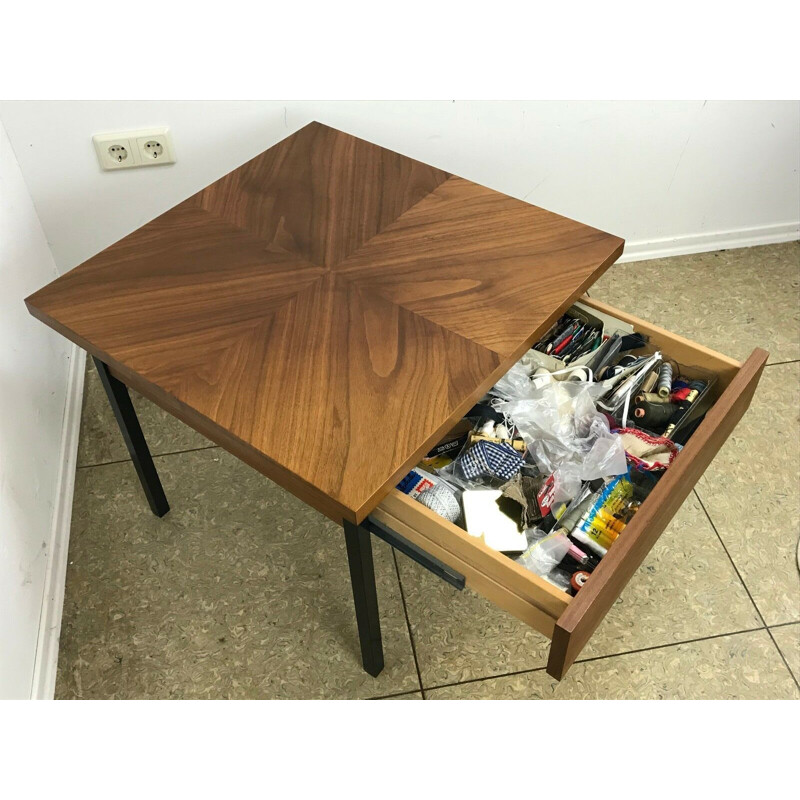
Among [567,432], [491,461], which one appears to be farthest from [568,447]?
[491,461]

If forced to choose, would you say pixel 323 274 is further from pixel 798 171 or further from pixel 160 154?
pixel 798 171

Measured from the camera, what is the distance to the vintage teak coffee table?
3.36 ft

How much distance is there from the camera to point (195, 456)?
1688 millimetres

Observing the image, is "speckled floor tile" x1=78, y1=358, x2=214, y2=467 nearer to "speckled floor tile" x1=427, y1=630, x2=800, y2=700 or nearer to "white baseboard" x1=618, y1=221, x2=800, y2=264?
"speckled floor tile" x1=427, y1=630, x2=800, y2=700

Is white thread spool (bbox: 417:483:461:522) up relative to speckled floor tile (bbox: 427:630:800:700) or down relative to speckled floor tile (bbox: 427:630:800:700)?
up

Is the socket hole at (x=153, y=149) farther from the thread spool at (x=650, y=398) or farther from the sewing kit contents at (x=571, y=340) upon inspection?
the thread spool at (x=650, y=398)

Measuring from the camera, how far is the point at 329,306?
122cm

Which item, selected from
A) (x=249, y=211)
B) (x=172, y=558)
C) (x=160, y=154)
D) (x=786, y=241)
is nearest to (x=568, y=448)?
(x=249, y=211)

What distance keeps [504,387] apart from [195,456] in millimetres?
709

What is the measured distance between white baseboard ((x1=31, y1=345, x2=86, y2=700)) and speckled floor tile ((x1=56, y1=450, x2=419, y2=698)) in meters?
0.02

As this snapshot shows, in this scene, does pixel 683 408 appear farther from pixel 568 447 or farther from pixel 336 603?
pixel 336 603

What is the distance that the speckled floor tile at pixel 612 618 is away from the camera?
1385mm

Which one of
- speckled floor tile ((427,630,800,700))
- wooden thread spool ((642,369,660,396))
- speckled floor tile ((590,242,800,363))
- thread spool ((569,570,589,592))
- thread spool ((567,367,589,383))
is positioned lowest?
speckled floor tile ((427,630,800,700))

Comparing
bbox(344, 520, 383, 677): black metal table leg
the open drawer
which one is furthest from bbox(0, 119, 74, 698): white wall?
the open drawer
